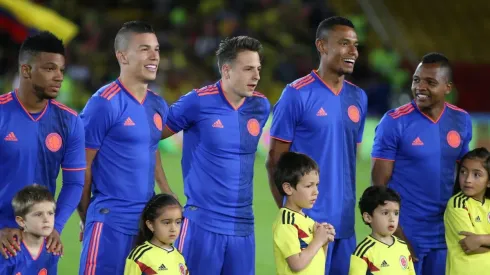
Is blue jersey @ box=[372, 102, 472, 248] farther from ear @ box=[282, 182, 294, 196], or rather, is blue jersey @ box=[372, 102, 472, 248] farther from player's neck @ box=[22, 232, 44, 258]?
player's neck @ box=[22, 232, 44, 258]

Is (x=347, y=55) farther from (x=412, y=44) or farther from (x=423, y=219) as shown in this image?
(x=412, y=44)

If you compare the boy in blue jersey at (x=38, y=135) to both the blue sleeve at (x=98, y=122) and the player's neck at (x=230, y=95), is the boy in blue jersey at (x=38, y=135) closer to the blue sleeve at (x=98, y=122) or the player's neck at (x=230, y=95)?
the blue sleeve at (x=98, y=122)

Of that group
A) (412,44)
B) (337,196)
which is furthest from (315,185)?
(412,44)

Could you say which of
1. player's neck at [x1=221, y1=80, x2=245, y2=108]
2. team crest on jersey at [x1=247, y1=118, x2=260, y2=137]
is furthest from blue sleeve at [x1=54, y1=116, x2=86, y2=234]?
team crest on jersey at [x1=247, y1=118, x2=260, y2=137]

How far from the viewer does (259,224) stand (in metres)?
11.5

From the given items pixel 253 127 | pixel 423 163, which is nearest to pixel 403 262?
pixel 423 163

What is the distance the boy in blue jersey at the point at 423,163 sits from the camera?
643 cm

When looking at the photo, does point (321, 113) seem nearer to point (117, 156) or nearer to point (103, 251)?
point (117, 156)

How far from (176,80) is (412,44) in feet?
22.2

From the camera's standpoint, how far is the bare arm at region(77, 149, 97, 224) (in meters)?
5.78

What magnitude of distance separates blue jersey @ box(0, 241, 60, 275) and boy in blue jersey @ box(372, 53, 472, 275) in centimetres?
240

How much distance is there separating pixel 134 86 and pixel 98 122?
1.18 feet

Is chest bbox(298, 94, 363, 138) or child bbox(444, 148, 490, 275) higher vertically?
chest bbox(298, 94, 363, 138)

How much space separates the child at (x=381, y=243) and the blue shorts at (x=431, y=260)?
0.42 metres
